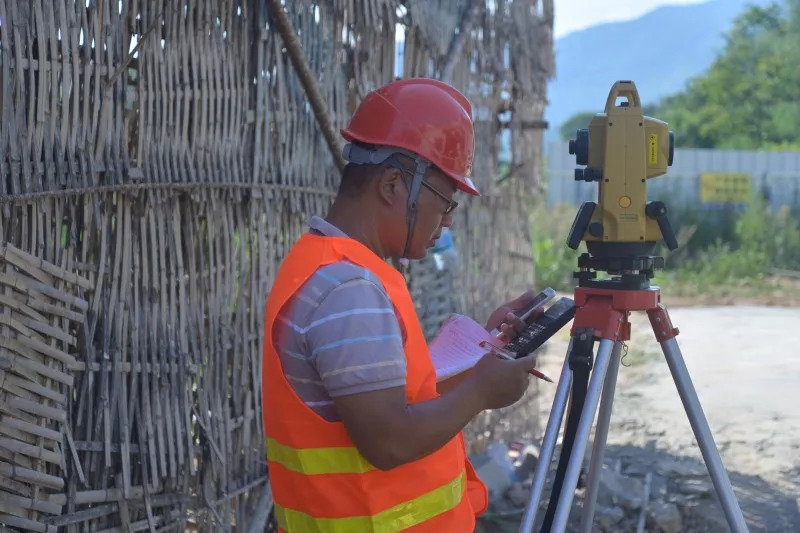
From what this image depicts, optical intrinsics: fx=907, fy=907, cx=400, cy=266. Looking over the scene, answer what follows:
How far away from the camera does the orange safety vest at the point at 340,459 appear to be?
1.67 meters

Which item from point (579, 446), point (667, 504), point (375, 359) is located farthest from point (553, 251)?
point (375, 359)

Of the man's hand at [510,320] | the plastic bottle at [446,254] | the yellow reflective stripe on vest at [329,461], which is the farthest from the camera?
the plastic bottle at [446,254]

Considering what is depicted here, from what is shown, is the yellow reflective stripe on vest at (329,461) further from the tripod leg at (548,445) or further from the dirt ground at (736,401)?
the dirt ground at (736,401)

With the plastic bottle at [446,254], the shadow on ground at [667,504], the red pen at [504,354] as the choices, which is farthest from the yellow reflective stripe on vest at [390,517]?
the plastic bottle at [446,254]

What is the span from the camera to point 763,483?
473 cm

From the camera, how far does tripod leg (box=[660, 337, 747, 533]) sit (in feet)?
7.73

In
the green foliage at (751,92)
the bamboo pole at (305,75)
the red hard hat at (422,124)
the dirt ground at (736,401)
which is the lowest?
the dirt ground at (736,401)

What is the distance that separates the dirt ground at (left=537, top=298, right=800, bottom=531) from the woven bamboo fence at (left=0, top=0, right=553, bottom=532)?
1524 mm

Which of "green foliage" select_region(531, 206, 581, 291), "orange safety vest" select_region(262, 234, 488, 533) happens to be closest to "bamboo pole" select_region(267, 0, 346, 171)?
"orange safety vest" select_region(262, 234, 488, 533)

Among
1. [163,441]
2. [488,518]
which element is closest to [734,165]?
[488,518]

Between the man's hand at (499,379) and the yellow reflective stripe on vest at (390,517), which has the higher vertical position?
the man's hand at (499,379)

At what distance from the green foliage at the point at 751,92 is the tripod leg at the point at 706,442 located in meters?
29.3

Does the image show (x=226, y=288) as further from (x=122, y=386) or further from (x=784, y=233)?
(x=784, y=233)

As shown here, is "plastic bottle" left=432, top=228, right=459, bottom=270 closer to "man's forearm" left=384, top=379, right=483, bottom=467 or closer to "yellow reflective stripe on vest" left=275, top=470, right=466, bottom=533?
"yellow reflective stripe on vest" left=275, top=470, right=466, bottom=533
